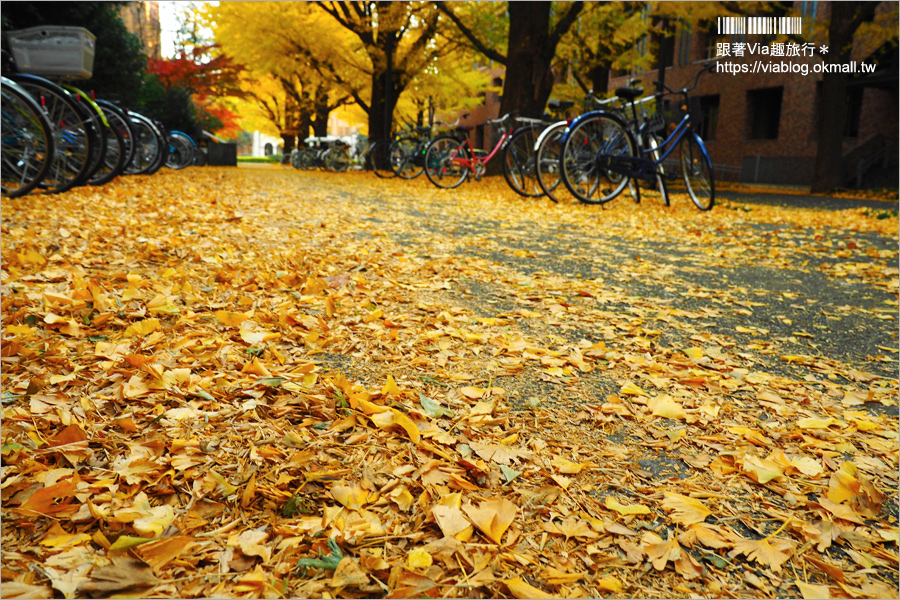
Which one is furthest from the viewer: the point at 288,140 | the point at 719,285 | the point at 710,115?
the point at 288,140

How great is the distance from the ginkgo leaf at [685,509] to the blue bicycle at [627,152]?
20.6 ft

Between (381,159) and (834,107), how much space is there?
11829 mm

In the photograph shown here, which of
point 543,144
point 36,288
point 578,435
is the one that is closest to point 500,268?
point 578,435

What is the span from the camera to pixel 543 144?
7711 millimetres

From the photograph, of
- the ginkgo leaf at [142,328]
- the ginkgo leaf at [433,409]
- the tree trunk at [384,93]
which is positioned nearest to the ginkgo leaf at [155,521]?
the ginkgo leaf at [433,409]

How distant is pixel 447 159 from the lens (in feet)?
37.0

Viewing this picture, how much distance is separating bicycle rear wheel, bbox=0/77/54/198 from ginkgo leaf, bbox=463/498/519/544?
15.9ft

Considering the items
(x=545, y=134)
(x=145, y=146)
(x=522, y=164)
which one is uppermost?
(x=545, y=134)

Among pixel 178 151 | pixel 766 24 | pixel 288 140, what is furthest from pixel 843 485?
pixel 288 140

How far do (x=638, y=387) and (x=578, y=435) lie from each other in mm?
413

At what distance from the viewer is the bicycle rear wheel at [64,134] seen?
502 centimetres

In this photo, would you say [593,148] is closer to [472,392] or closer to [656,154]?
[656,154]

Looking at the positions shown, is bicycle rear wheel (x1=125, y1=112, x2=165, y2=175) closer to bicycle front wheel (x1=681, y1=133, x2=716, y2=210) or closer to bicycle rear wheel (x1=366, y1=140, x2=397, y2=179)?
bicycle rear wheel (x1=366, y1=140, x2=397, y2=179)

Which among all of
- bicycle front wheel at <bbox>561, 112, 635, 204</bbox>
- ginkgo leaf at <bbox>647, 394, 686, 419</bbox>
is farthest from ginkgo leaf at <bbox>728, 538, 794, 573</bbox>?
bicycle front wheel at <bbox>561, 112, 635, 204</bbox>
